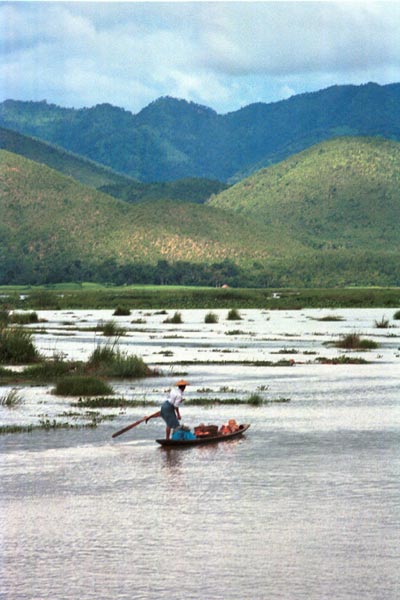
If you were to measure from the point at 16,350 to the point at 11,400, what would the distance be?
11.6 m

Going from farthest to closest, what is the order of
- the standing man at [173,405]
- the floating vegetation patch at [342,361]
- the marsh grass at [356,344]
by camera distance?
the marsh grass at [356,344], the floating vegetation patch at [342,361], the standing man at [173,405]

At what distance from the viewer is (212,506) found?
1569cm

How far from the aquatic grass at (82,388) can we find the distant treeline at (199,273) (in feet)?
411

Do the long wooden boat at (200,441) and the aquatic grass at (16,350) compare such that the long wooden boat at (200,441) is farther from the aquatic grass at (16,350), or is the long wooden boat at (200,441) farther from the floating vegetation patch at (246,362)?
the aquatic grass at (16,350)

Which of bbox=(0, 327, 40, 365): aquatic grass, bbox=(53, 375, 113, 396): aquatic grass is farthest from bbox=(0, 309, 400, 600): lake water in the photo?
bbox=(0, 327, 40, 365): aquatic grass

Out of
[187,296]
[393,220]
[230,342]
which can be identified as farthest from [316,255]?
[230,342]

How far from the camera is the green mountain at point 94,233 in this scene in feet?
532

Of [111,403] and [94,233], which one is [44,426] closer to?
[111,403]

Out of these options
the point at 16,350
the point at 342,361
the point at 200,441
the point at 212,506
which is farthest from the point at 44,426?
the point at 342,361

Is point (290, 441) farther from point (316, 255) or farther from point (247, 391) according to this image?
point (316, 255)

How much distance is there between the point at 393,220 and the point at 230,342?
5376 inches

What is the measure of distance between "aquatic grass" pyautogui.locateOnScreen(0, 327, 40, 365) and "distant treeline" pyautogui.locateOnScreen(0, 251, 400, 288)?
382 feet

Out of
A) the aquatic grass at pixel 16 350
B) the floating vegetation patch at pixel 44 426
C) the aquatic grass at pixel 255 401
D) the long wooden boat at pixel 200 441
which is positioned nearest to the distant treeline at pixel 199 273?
the aquatic grass at pixel 16 350

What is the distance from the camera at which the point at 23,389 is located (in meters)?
31.3
